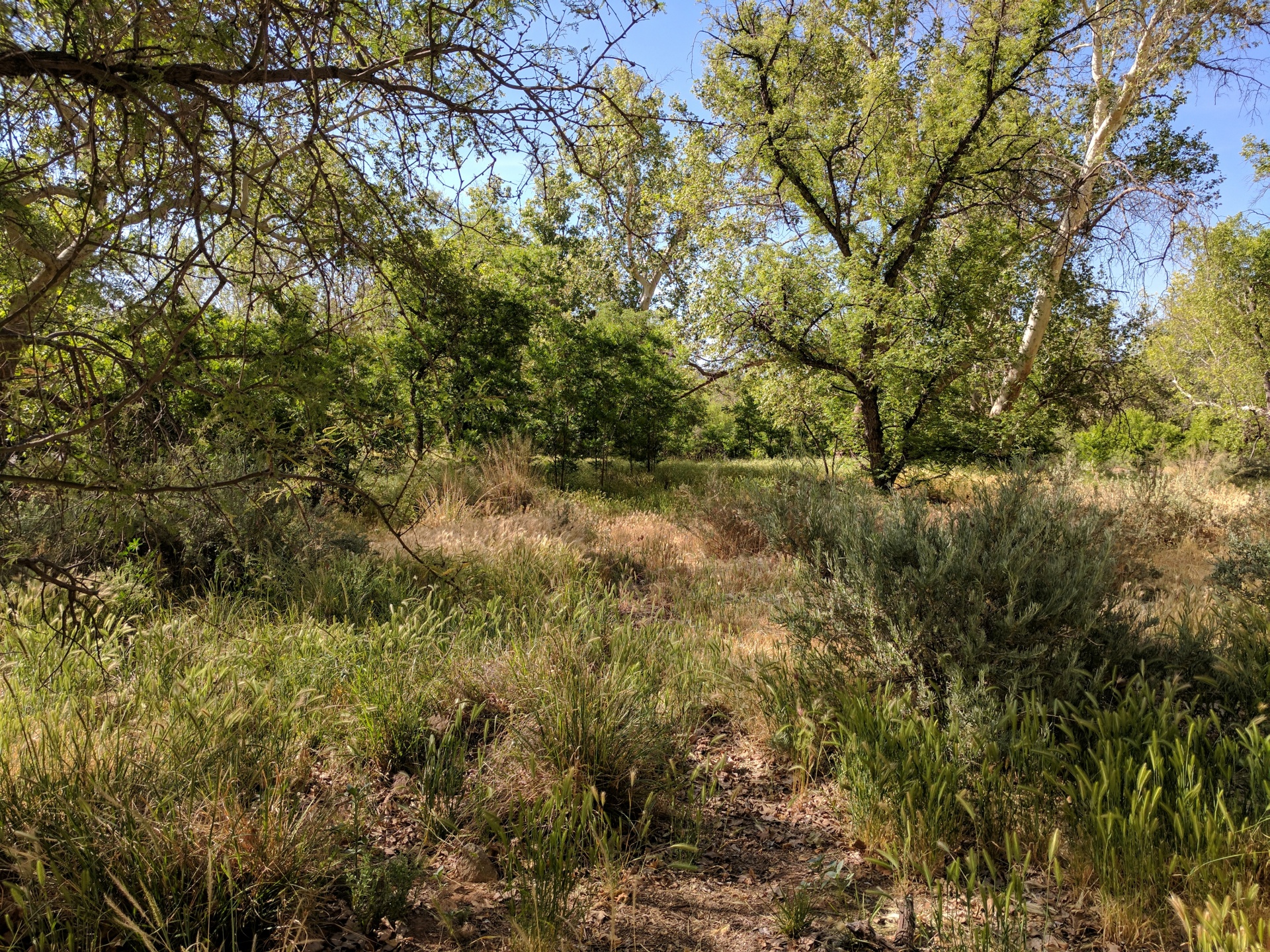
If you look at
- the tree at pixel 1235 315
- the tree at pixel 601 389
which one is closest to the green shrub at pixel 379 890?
the tree at pixel 601 389

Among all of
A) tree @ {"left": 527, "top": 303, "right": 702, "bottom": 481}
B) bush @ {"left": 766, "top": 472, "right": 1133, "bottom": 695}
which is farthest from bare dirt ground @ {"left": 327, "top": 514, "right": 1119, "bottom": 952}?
tree @ {"left": 527, "top": 303, "right": 702, "bottom": 481}

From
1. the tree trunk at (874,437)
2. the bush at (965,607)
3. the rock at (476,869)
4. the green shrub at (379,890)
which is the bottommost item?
the rock at (476,869)

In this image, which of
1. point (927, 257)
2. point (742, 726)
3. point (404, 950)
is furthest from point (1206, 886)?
point (927, 257)

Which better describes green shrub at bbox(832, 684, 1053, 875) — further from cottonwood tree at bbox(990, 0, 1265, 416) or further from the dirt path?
cottonwood tree at bbox(990, 0, 1265, 416)

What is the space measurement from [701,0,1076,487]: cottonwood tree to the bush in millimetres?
4866

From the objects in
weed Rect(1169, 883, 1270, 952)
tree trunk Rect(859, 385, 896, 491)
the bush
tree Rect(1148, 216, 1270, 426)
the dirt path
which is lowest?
the dirt path

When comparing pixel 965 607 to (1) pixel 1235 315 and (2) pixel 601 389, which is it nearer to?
(2) pixel 601 389

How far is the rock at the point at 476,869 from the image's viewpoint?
7.25 ft

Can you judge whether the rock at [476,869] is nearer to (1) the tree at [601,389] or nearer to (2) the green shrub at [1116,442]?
(1) the tree at [601,389]

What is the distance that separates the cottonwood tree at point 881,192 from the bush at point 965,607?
487 cm

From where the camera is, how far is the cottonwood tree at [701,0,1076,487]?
8.24m

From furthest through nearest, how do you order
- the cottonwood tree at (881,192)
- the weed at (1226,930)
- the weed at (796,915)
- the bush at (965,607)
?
the cottonwood tree at (881,192) < the bush at (965,607) < the weed at (796,915) < the weed at (1226,930)

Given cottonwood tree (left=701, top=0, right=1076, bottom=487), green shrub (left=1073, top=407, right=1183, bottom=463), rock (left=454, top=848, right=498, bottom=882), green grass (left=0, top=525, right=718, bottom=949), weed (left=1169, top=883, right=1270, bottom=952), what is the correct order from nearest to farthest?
weed (left=1169, top=883, right=1270, bottom=952) → green grass (left=0, top=525, right=718, bottom=949) → rock (left=454, top=848, right=498, bottom=882) → cottonwood tree (left=701, top=0, right=1076, bottom=487) → green shrub (left=1073, top=407, right=1183, bottom=463)

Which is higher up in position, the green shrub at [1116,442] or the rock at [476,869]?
the green shrub at [1116,442]
